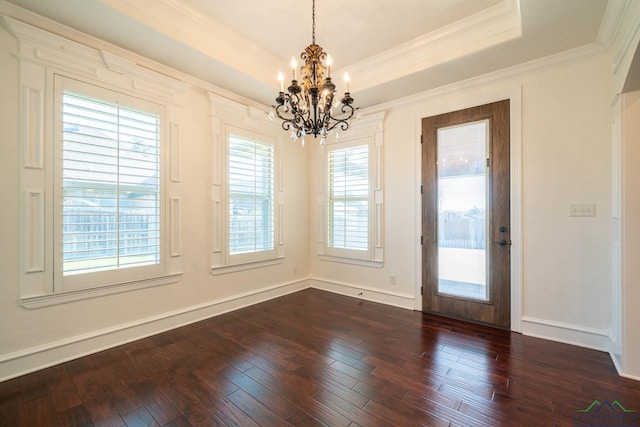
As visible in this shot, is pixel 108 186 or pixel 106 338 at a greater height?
pixel 108 186

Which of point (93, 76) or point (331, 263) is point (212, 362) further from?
point (93, 76)

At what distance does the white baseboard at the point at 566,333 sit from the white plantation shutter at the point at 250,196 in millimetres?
3315

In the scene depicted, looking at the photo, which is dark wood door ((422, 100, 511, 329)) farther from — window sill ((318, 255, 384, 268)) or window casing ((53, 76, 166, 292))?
window casing ((53, 76, 166, 292))

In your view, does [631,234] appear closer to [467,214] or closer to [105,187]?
[467,214]

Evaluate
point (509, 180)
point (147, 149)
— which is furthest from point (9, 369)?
point (509, 180)

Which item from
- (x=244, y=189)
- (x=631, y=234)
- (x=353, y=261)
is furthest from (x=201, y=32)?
(x=631, y=234)

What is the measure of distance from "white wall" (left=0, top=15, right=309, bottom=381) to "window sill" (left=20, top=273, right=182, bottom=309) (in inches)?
1.7

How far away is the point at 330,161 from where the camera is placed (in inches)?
179

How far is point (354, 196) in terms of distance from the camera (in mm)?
4262

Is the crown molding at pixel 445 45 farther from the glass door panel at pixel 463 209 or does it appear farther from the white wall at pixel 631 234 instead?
the white wall at pixel 631 234

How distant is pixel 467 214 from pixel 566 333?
1.47 metres

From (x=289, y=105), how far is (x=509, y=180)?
8.27ft

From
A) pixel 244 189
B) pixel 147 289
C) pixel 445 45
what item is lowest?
pixel 147 289

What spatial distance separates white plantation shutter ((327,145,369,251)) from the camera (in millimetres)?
4156
